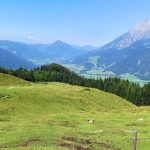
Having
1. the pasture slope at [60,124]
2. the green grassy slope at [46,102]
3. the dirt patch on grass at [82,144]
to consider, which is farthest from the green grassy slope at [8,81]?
the dirt patch on grass at [82,144]

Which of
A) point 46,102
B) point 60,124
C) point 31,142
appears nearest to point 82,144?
point 31,142

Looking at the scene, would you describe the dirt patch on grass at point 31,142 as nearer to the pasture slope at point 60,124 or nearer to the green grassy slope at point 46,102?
the pasture slope at point 60,124

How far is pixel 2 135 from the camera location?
1791 inches

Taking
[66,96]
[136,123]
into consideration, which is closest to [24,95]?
[66,96]

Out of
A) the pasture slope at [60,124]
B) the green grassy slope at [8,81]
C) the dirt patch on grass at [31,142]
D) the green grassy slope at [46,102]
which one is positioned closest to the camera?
the dirt patch on grass at [31,142]

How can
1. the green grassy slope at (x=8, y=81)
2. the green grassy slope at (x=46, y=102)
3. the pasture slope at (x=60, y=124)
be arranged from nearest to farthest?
1. the pasture slope at (x=60, y=124)
2. the green grassy slope at (x=46, y=102)
3. the green grassy slope at (x=8, y=81)

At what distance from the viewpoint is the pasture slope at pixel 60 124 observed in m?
42.1

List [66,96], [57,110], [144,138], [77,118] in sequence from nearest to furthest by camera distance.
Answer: [144,138]
[77,118]
[57,110]
[66,96]

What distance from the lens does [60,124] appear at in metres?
58.2

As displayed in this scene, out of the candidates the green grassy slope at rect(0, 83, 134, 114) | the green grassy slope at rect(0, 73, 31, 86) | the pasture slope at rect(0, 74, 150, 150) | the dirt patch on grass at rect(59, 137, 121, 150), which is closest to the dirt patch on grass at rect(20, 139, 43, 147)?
the pasture slope at rect(0, 74, 150, 150)

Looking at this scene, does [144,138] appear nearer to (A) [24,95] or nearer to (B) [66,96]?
(A) [24,95]

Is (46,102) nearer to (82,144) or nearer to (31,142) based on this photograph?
(82,144)

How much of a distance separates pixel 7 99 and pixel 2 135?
110ft

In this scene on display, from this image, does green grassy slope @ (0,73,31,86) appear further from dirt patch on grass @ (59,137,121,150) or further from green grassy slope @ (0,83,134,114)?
dirt patch on grass @ (59,137,121,150)
